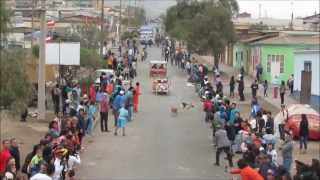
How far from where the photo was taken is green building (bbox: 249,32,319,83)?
54844 millimetres

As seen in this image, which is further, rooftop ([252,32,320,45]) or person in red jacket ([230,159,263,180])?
rooftop ([252,32,320,45])

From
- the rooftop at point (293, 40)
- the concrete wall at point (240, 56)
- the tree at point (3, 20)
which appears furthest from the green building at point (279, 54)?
the tree at point (3, 20)

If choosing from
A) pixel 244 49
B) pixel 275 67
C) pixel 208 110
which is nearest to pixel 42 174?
pixel 208 110

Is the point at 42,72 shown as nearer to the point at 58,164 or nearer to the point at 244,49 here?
the point at 58,164

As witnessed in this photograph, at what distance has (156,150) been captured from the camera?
27031 millimetres

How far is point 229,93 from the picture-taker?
4872 centimetres

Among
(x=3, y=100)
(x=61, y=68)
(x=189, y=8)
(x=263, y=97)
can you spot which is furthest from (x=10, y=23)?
(x=189, y=8)

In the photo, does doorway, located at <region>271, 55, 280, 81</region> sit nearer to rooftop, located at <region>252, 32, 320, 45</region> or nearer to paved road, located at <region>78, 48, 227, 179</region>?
rooftop, located at <region>252, 32, 320, 45</region>

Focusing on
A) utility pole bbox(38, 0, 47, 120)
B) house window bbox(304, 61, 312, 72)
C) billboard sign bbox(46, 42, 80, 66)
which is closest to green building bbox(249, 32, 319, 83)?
→ house window bbox(304, 61, 312, 72)

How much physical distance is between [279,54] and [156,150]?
1198 inches

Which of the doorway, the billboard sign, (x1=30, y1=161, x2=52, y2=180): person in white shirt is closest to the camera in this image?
(x1=30, y1=161, x2=52, y2=180): person in white shirt

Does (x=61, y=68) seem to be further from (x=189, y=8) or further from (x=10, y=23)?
(x=189, y=8)

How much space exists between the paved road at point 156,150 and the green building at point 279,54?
16.2m

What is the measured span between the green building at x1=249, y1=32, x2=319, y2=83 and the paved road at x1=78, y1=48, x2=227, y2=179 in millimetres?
16151
